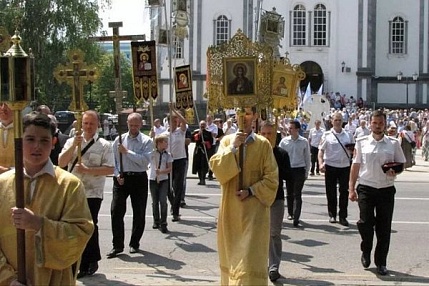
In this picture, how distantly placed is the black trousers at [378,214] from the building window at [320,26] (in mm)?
47907

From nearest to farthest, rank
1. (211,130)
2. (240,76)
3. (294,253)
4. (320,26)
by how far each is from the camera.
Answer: (240,76), (294,253), (211,130), (320,26)

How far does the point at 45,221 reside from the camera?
401 cm

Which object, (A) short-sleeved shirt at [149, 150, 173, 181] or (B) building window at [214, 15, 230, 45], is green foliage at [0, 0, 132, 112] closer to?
(B) building window at [214, 15, 230, 45]

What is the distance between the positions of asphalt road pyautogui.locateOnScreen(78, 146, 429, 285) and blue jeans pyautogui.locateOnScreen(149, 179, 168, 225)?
0.87 ft

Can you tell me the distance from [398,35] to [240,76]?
5153 centimetres

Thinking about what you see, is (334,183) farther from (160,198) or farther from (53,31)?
(53,31)

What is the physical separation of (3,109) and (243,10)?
50.1 m

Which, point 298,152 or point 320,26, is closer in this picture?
point 298,152

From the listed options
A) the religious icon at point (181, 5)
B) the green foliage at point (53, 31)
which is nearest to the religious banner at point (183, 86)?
the religious icon at point (181, 5)

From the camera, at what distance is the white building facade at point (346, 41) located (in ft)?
182

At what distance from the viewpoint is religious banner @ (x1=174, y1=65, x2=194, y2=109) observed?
1450cm

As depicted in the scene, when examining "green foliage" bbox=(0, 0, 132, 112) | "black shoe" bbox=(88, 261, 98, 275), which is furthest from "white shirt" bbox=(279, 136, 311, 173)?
"green foliage" bbox=(0, 0, 132, 112)

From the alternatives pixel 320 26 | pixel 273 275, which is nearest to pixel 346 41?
pixel 320 26

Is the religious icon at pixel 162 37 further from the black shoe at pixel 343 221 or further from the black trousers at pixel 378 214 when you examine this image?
the black trousers at pixel 378 214
